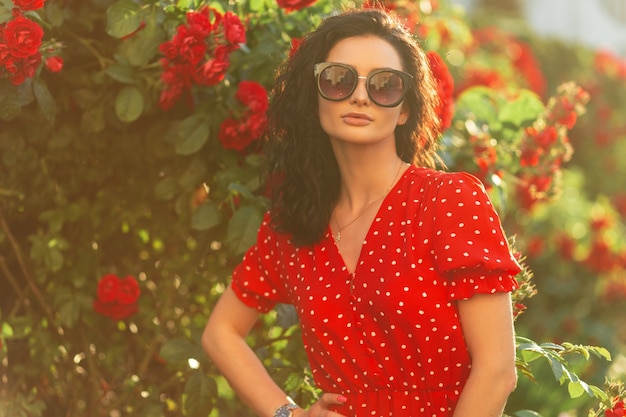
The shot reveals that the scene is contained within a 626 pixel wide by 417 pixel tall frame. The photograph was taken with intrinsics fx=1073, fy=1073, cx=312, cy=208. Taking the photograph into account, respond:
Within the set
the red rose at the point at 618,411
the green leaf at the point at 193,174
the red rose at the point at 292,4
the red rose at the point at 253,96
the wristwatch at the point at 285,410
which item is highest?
the red rose at the point at 292,4

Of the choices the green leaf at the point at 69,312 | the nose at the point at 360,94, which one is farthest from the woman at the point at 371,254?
the green leaf at the point at 69,312

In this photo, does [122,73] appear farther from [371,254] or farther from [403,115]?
[371,254]

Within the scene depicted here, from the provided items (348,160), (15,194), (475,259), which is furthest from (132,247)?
(475,259)

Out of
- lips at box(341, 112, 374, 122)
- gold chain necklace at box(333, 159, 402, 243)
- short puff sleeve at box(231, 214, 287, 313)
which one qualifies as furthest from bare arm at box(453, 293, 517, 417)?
short puff sleeve at box(231, 214, 287, 313)

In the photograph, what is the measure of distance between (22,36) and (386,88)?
881mm

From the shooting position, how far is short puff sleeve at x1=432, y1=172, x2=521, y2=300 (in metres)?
2.08

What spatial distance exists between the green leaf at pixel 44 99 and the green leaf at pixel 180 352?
659 millimetres

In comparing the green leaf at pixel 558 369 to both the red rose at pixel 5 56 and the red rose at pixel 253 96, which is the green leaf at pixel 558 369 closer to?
the red rose at pixel 253 96

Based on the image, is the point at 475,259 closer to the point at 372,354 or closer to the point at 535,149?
the point at 372,354

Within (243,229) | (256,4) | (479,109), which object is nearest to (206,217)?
(243,229)

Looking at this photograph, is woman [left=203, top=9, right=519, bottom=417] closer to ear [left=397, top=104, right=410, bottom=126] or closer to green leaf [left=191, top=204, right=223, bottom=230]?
ear [left=397, top=104, right=410, bottom=126]

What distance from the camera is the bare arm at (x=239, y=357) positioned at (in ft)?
8.10

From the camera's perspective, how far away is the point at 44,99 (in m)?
2.72

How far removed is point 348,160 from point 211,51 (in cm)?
61
